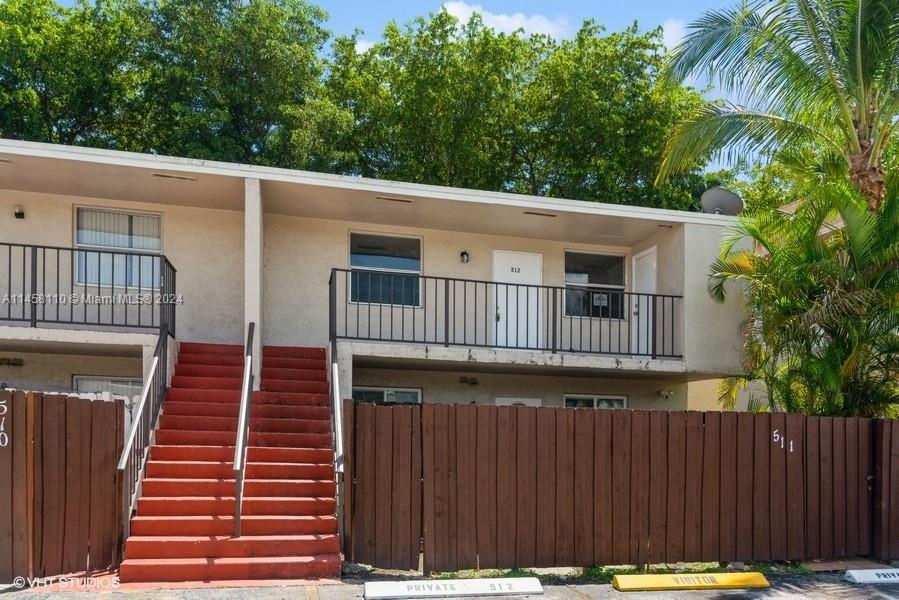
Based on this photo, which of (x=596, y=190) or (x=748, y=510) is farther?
(x=596, y=190)

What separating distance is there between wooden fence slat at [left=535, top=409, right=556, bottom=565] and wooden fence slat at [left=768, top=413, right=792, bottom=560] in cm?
247

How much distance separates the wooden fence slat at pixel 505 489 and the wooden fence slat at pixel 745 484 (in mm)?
2486

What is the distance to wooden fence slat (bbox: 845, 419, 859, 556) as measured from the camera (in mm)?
8758

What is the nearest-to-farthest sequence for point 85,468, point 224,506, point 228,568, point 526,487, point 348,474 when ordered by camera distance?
point 85,468, point 228,568, point 348,474, point 526,487, point 224,506

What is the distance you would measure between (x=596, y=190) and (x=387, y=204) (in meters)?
12.4

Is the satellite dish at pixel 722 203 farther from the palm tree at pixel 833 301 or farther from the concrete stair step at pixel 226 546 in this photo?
the concrete stair step at pixel 226 546

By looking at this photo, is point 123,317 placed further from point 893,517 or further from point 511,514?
point 893,517

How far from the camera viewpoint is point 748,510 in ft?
27.6

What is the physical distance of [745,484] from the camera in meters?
8.43

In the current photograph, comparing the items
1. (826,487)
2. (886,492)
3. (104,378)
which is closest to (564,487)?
(826,487)

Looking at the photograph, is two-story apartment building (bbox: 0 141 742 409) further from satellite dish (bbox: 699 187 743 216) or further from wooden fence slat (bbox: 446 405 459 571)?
wooden fence slat (bbox: 446 405 459 571)

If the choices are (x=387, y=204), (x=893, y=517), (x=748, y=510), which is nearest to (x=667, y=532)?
(x=748, y=510)

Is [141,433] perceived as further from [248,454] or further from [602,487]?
[602,487]

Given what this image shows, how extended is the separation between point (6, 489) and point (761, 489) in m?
7.19
